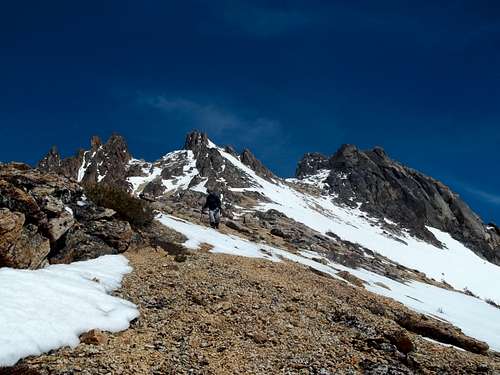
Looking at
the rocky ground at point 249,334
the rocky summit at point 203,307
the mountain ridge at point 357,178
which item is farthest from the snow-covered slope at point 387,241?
the rocky ground at point 249,334

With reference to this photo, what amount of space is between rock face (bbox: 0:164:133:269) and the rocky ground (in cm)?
145

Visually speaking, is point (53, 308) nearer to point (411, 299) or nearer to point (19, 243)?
point (19, 243)

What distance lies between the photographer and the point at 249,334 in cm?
1227

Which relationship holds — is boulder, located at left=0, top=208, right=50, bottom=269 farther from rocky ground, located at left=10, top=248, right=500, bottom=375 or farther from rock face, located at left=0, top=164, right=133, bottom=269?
rocky ground, located at left=10, top=248, right=500, bottom=375

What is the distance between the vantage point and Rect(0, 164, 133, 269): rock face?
1318cm

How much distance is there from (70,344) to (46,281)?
10.0ft

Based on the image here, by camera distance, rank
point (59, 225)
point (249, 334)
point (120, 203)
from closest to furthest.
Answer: point (249, 334) → point (59, 225) → point (120, 203)

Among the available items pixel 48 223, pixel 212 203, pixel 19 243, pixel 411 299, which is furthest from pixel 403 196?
pixel 19 243

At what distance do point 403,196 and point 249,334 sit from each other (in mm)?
133710

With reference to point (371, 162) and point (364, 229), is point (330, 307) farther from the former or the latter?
point (371, 162)

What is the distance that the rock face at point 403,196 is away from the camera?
412 ft

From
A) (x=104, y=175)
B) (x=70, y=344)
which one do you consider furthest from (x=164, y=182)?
(x=70, y=344)

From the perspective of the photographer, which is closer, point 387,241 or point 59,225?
point 59,225

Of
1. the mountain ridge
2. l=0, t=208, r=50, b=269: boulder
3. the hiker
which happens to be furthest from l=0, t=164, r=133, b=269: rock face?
the mountain ridge
